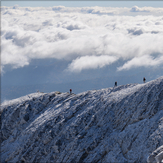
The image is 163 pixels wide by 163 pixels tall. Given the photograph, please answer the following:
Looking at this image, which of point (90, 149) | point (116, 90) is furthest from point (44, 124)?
point (116, 90)

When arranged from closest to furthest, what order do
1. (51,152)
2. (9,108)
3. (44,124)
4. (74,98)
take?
(51,152)
(44,124)
(74,98)
(9,108)

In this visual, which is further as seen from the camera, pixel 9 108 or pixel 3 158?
pixel 9 108

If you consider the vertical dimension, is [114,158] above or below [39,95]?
below

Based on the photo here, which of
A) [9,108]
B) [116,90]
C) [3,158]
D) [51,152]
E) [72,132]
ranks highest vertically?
[116,90]

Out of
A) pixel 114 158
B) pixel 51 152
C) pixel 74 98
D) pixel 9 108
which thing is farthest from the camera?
pixel 9 108

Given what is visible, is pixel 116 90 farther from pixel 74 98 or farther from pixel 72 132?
pixel 72 132

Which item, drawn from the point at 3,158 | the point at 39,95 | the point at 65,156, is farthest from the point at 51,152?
the point at 39,95
